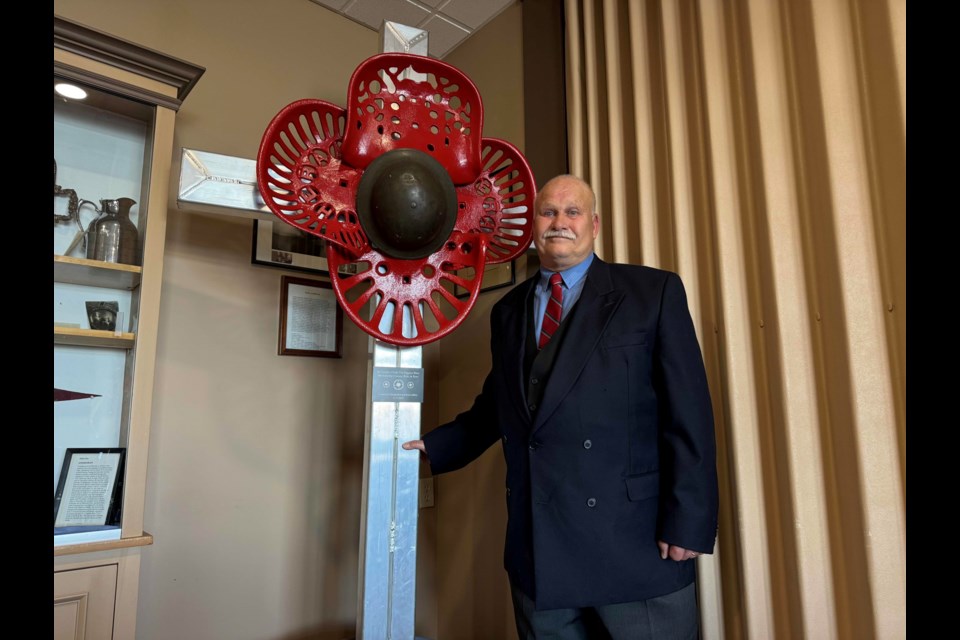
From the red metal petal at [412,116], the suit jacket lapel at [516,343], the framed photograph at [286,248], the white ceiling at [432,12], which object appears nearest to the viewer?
the suit jacket lapel at [516,343]

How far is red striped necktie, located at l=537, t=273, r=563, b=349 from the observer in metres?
1.33

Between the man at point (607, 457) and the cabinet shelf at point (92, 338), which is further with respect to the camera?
the cabinet shelf at point (92, 338)

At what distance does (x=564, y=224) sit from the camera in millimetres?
1359

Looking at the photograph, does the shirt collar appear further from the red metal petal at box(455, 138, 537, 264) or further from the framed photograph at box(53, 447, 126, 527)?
the framed photograph at box(53, 447, 126, 527)

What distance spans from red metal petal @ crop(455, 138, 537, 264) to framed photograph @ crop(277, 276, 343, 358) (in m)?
0.87

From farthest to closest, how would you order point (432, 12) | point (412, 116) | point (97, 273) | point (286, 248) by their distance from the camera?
1. point (432, 12)
2. point (286, 248)
3. point (97, 273)
4. point (412, 116)

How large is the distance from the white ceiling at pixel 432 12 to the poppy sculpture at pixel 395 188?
982 millimetres

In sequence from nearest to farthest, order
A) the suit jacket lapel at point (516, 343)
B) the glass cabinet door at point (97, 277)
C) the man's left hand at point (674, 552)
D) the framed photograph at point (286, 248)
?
the man's left hand at point (674, 552) < the suit jacket lapel at point (516, 343) < the glass cabinet door at point (97, 277) < the framed photograph at point (286, 248)

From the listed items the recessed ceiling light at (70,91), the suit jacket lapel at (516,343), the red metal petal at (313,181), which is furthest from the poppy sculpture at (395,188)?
the recessed ceiling light at (70,91)

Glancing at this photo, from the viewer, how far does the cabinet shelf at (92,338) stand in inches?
59.9

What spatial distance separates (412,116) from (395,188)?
258mm

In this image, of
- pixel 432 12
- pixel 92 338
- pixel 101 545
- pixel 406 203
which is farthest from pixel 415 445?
pixel 432 12

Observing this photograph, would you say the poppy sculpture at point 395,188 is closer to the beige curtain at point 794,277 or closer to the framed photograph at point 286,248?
the beige curtain at point 794,277

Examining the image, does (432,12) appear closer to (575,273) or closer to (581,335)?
(575,273)
